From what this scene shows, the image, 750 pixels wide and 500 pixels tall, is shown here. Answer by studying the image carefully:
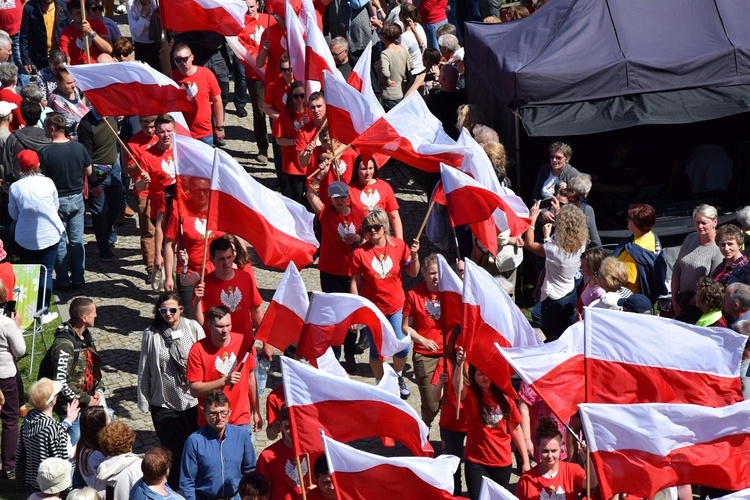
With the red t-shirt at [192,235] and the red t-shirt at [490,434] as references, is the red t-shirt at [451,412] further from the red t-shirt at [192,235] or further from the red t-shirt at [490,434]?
the red t-shirt at [192,235]

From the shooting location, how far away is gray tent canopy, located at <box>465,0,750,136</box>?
42.8 feet

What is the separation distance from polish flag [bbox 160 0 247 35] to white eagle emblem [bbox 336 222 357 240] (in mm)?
3919

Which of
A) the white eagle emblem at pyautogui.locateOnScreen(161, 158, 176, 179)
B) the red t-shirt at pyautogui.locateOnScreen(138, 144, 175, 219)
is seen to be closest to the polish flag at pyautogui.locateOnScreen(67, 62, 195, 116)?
the red t-shirt at pyautogui.locateOnScreen(138, 144, 175, 219)

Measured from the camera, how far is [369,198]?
1175cm

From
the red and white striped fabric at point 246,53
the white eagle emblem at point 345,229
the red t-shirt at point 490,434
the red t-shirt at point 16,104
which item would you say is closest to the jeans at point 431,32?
the red and white striped fabric at point 246,53

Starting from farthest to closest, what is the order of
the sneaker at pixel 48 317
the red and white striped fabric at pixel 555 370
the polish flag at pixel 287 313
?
the sneaker at pixel 48 317
the polish flag at pixel 287 313
the red and white striped fabric at pixel 555 370

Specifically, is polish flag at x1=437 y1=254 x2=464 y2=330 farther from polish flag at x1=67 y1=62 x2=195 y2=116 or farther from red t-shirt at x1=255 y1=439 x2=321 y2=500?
polish flag at x1=67 y1=62 x2=195 y2=116

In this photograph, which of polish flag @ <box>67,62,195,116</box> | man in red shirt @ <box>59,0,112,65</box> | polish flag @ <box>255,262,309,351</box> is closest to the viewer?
polish flag @ <box>255,262,309,351</box>

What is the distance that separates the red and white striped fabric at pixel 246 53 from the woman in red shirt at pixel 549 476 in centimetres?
806

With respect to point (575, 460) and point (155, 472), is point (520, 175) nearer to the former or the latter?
point (575, 460)

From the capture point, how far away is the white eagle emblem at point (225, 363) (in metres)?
9.66

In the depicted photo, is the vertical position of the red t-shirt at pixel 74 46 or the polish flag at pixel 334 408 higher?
the red t-shirt at pixel 74 46

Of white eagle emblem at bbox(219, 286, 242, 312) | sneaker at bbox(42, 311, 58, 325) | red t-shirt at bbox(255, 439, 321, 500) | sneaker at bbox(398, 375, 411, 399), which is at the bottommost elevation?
sneaker at bbox(398, 375, 411, 399)

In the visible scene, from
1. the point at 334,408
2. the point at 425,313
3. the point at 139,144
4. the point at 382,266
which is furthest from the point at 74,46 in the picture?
the point at 334,408
